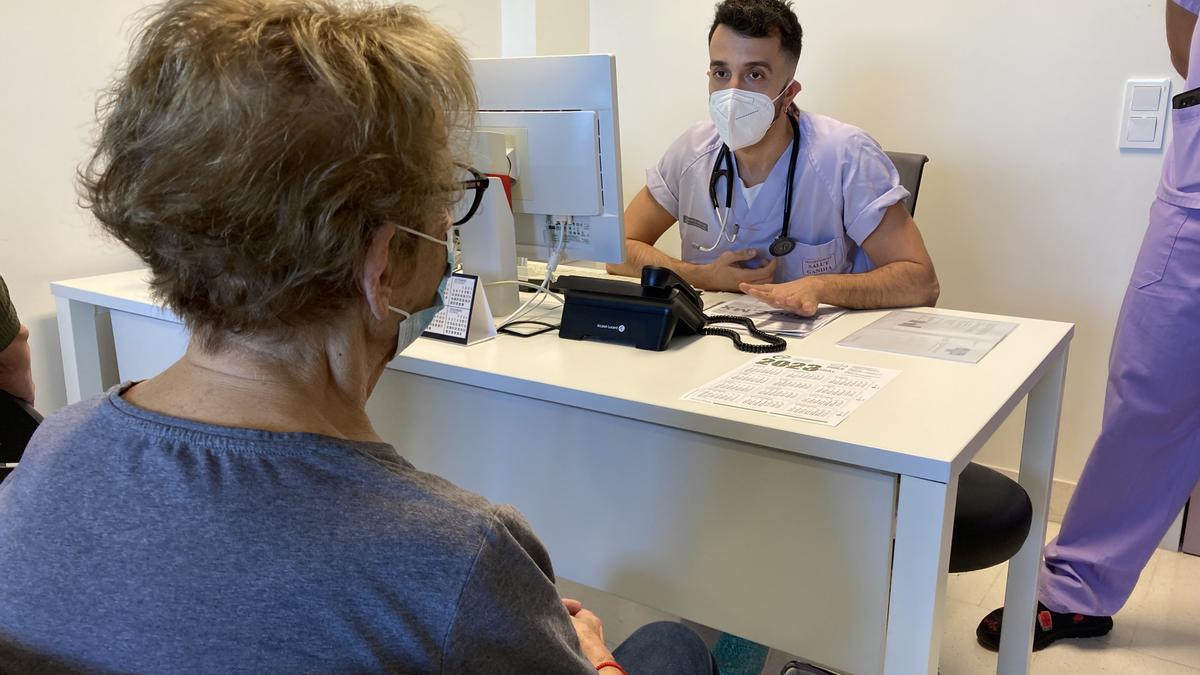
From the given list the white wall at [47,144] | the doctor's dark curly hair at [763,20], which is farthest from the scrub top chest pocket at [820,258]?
the white wall at [47,144]

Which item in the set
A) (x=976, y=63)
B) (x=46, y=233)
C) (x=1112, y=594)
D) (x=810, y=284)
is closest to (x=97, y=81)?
(x=46, y=233)


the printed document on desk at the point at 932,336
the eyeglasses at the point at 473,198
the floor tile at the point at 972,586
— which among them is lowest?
the floor tile at the point at 972,586

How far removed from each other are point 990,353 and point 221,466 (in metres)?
1.16

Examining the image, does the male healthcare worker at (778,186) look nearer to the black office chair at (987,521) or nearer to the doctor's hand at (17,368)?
the black office chair at (987,521)

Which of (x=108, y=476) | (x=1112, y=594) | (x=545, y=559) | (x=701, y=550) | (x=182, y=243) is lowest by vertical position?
(x=1112, y=594)

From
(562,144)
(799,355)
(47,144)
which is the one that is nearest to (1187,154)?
(799,355)

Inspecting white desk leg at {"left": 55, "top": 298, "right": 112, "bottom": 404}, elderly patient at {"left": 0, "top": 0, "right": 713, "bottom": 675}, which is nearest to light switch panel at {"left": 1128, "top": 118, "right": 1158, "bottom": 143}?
elderly patient at {"left": 0, "top": 0, "right": 713, "bottom": 675}

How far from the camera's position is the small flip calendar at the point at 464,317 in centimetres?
143

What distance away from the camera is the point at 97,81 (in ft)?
6.43

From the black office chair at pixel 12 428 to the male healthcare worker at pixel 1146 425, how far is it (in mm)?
1867

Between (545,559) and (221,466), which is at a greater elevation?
(221,466)

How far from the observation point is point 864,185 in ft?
6.31

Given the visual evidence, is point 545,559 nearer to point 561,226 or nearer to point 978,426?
point 978,426

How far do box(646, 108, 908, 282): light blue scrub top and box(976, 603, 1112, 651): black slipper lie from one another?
2.65ft
